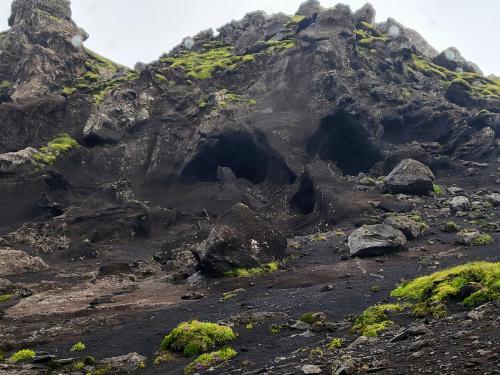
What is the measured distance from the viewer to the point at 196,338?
26438 millimetres

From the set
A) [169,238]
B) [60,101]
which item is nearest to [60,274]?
[169,238]

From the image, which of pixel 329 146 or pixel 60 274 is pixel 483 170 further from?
pixel 60 274

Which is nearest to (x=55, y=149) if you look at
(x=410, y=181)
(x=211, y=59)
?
(x=211, y=59)

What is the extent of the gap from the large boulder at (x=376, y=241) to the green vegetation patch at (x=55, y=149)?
69.3 meters

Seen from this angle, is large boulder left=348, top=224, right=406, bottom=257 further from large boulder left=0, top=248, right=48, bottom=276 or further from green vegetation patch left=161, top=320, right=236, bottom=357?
large boulder left=0, top=248, right=48, bottom=276

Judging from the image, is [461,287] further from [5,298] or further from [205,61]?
[205,61]

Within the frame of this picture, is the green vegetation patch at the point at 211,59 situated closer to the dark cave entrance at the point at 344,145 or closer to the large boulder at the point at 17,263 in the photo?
the dark cave entrance at the point at 344,145

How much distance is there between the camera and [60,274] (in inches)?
2355

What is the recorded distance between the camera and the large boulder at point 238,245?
162ft

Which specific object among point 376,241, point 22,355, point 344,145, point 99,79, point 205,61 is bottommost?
point 22,355

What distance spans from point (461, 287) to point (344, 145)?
78.0 meters

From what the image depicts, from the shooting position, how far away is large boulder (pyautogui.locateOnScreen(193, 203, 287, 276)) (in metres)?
49.5

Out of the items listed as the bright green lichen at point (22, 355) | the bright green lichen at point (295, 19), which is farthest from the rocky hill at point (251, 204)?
the bright green lichen at point (295, 19)

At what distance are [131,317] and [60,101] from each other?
8772cm
